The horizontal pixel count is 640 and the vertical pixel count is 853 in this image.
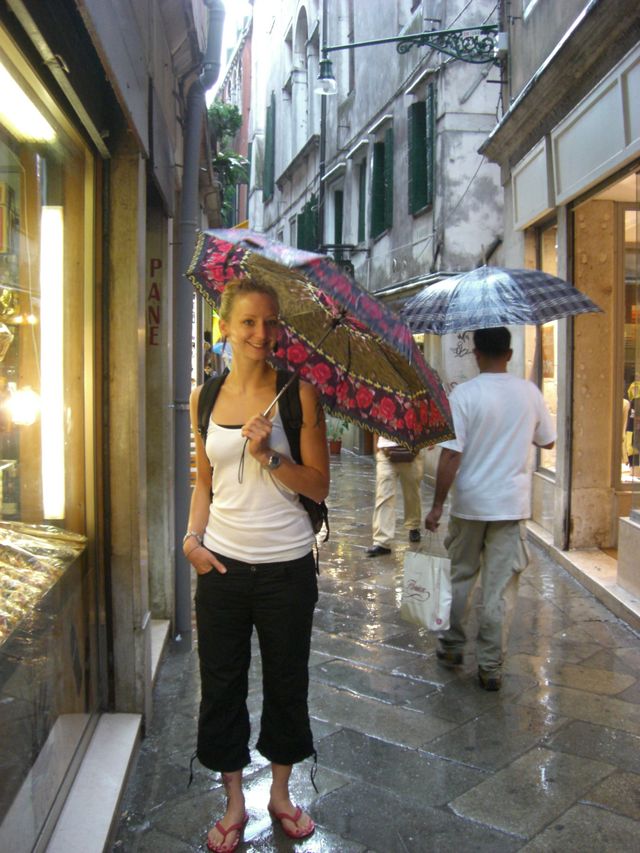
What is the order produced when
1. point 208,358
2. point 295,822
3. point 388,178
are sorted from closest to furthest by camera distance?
point 295,822 → point 388,178 → point 208,358

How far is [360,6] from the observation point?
1756 cm

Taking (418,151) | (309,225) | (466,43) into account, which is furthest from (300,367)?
(309,225)

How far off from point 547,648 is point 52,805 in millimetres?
3211

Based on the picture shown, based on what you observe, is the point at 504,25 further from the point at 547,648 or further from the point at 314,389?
the point at 314,389

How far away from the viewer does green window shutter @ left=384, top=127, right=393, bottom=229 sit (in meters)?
15.4

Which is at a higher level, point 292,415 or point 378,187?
point 378,187

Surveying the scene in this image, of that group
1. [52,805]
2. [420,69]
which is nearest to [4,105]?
[52,805]

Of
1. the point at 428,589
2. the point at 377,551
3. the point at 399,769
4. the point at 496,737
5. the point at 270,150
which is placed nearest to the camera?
the point at 399,769

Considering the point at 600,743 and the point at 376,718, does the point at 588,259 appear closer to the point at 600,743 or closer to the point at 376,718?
the point at 600,743

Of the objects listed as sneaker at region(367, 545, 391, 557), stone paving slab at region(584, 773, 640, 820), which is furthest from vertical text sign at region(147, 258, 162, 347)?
sneaker at region(367, 545, 391, 557)

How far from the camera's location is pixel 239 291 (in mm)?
2852

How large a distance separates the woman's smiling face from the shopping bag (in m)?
1.91

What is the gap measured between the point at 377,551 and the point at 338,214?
13.9m

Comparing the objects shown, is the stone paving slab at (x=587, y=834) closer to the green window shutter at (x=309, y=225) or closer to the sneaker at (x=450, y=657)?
the sneaker at (x=450, y=657)
